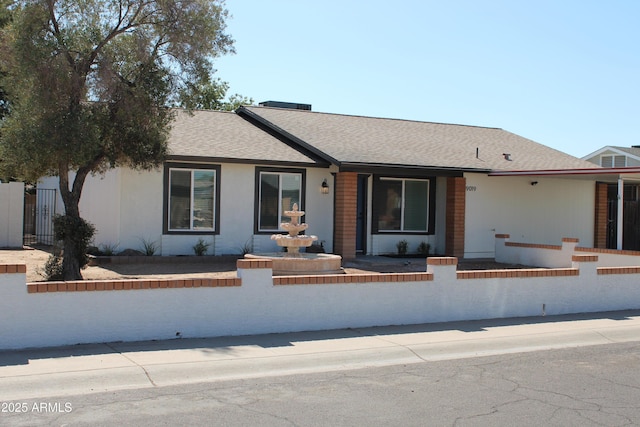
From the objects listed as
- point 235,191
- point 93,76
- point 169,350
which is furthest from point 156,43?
point 169,350

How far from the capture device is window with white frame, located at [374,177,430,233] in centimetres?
2089

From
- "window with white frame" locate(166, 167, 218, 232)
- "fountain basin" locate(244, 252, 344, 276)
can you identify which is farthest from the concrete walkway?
"window with white frame" locate(166, 167, 218, 232)

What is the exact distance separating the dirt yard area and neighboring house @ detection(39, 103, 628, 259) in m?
0.84

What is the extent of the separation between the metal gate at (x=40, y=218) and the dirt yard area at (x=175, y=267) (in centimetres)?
169

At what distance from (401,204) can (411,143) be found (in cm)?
247

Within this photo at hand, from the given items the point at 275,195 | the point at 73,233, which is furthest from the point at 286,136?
the point at 73,233

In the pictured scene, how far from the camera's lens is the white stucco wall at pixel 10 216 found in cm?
2030

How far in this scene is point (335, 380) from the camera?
7594 mm

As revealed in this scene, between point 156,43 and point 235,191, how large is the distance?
5.91 m

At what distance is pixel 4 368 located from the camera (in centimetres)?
753

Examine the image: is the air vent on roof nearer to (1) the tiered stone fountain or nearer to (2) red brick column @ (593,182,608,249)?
(2) red brick column @ (593,182,608,249)

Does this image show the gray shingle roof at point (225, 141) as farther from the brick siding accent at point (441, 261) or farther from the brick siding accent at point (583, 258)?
the brick siding accent at point (583, 258)

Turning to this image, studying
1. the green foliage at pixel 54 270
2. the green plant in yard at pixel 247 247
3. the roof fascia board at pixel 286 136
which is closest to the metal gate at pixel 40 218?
the green plant in yard at pixel 247 247

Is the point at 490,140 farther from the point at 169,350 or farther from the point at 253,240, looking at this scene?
the point at 169,350
